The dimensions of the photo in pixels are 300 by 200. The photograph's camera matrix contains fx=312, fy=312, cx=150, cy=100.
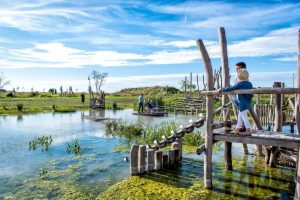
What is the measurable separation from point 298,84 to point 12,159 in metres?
11.6

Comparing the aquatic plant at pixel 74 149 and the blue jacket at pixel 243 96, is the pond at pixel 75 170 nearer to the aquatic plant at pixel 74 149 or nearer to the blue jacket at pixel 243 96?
the aquatic plant at pixel 74 149

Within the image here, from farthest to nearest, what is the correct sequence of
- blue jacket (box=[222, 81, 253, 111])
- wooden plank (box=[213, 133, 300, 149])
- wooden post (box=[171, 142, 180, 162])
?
wooden post (box=[171, 142, 180, 162]) → blue jacket (box=[222, 81, 253, 111]) → wooden plank (box=[213, 133, 300, 149])

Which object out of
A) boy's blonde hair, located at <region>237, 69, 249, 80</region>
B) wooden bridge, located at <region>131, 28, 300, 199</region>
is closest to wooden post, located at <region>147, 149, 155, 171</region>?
wooden bridge, located at <region>131, 28, 300, 199</region>

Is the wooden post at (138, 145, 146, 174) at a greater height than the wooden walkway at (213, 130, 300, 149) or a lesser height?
lesser

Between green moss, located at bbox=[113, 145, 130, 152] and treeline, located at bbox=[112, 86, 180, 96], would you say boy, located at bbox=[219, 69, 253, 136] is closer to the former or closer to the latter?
green moss, located at bbox=[113, 145, 130, 152]

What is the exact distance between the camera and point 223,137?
346 inches

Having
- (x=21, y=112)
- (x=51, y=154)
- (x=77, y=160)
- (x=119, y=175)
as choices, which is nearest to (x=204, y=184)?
(x=119, y=175)

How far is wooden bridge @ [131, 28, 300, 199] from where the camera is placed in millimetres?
7812

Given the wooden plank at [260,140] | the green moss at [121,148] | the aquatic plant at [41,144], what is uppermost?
the wooden plank at [260,140]

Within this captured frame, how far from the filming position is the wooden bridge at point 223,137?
7.81 m

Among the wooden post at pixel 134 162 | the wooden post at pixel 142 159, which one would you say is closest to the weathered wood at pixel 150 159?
the wooden post at pixel 142 159

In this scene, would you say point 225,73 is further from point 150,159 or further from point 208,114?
point 150,159

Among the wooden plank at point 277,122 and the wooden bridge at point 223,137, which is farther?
the wooden plank at point 277,122

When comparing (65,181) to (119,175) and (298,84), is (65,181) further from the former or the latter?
(298,84)
